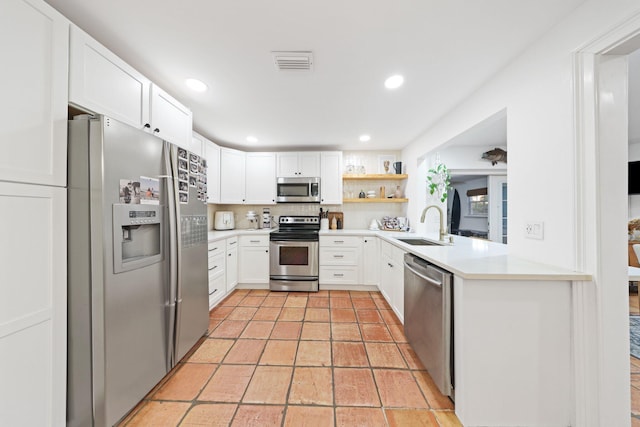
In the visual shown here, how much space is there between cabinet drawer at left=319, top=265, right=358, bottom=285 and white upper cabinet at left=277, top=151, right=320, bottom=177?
1.55 metres

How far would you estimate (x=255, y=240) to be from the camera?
362 centimetres

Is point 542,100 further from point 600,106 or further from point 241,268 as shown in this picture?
point 241,268

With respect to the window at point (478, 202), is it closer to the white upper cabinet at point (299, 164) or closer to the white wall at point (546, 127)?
the white upper cabinet at point (299, 164)

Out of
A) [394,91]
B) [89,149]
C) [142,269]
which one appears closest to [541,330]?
[394,91]

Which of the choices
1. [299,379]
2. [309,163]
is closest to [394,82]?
[309,163]

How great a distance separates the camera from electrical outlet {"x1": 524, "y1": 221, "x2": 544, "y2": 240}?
151 cm

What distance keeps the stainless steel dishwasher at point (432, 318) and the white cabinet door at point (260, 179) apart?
2655mm

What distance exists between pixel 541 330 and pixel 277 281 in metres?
2.93

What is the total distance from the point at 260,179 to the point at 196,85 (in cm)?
200


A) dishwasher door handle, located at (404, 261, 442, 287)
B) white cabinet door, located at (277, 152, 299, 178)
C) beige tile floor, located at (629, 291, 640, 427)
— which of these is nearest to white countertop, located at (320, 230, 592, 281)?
dishwasher door handle, located at (404, 261, 442, 287)

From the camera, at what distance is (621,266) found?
47.4 inches

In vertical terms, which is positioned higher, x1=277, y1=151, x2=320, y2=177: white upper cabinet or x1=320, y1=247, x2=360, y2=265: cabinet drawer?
x1=277, y1=151, x2=320, y2=177: white upper cabinet

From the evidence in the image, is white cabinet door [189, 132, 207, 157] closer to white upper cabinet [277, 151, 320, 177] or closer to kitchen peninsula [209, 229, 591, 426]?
white upper cabinet [277, 151, 320, 177]

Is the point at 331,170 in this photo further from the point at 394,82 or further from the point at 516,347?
the point at 516,347
